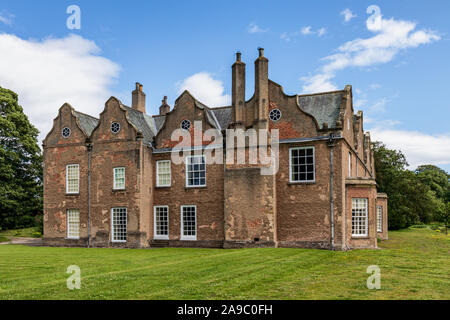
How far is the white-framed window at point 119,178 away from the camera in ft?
94.2

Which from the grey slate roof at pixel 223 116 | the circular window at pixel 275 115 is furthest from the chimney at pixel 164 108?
the circular window at pixel 275 115

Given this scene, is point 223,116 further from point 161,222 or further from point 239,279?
point 239,279

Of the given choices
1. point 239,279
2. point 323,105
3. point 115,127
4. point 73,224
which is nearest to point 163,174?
point 115,127

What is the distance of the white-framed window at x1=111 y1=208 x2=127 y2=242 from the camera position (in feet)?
92.9

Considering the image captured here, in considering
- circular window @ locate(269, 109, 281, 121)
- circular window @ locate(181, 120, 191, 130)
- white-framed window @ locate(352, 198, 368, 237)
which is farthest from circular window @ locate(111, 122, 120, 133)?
white-framed window @ locate(352, 198, 368, 237)

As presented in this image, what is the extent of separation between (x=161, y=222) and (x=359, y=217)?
553 inches

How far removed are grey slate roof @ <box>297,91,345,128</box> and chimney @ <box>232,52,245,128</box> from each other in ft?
13.2

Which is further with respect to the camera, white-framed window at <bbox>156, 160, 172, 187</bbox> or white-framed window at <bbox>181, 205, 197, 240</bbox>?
white-framed window at <bbox>156, 160, 172, 187</bbox>

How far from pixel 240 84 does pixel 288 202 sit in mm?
8642

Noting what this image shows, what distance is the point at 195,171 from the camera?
90.9 feet

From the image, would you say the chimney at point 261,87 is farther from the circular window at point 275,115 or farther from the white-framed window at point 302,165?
the white-framed window at point 302,165

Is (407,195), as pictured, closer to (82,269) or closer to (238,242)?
(238,242)

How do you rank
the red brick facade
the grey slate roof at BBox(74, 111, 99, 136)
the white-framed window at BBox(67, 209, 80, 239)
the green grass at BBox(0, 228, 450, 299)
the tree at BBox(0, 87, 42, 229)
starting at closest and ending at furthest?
the green grass at BBox(0, 228, 450, 299), the red brick facade, the white-framed window at BBox(67, 209, 80, 239), the grey slate roof at BBox(74, 111, 99, 136), the tree at BBox(0, 87, 42, 229)

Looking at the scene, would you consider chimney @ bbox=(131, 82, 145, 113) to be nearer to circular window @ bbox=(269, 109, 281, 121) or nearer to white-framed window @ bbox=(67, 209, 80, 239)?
white-framed window @ bbox=(67, 209, 80, 239)
